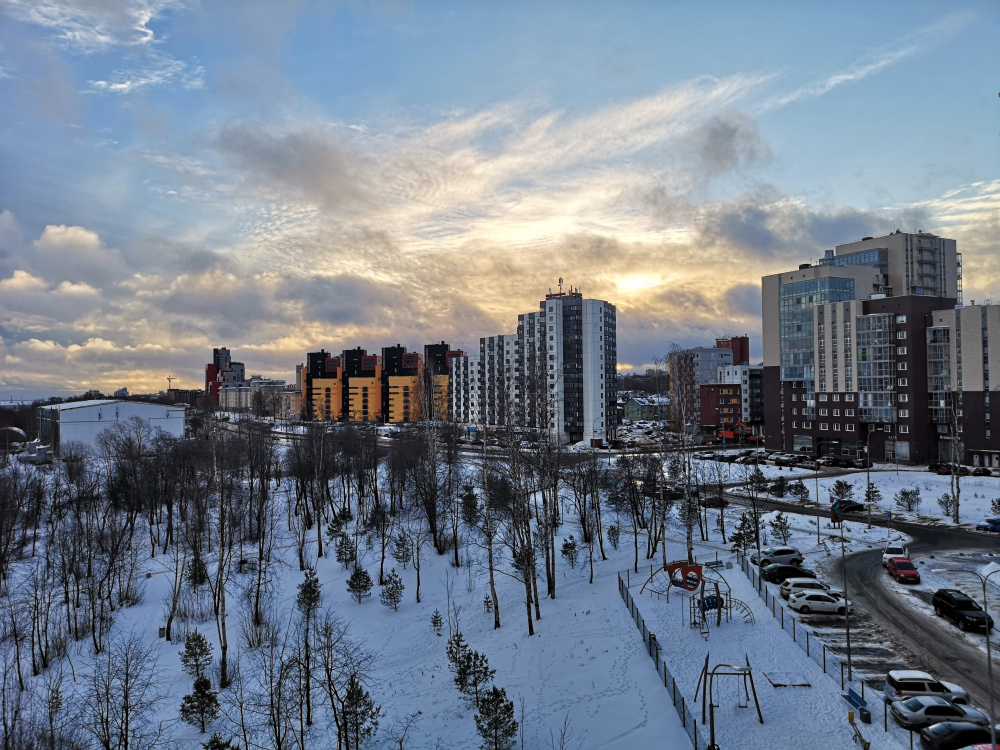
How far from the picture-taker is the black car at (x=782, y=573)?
31.5 meters

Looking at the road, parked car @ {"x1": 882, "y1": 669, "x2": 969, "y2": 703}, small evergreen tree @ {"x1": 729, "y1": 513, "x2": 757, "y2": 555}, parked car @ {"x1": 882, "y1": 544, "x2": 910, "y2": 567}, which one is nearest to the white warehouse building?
small evergreen tree @ {"x1": 729, "y1": 513, "x2": 757, "y2": 555}

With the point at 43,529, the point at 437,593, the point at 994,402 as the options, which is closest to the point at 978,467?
the point at 994,402

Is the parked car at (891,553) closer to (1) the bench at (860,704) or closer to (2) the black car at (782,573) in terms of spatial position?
(2) the black car at (782,573)

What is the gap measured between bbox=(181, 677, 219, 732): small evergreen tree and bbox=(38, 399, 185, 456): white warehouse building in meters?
A: 66.4

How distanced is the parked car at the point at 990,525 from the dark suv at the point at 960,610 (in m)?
20.3

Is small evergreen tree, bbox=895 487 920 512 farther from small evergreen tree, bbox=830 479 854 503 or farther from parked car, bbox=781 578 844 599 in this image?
parked car, bbox=781 578 844 599

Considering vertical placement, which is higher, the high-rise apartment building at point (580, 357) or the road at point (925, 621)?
the high-rise apartment building at point (580, 357)

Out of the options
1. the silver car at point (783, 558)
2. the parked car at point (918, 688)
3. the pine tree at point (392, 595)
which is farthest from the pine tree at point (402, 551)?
the parked car at point (918, 688)

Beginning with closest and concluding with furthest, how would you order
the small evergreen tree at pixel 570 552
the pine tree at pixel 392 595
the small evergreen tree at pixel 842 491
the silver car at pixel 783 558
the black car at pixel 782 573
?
the black car at pixel 782 573
the pine tree at pixel 392 595
the silver car at pixel 783 558
the small evergreen tree at pixel 570 552
the small evergreen tree at pixel 842 491

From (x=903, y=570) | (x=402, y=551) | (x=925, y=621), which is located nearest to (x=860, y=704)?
(x=925, y=621)

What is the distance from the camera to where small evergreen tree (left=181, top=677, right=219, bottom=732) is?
20.5m

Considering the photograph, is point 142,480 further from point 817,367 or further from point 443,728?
point 817,367

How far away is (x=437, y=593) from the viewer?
34656 millimetres

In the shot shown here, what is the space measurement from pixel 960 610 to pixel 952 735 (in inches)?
471
